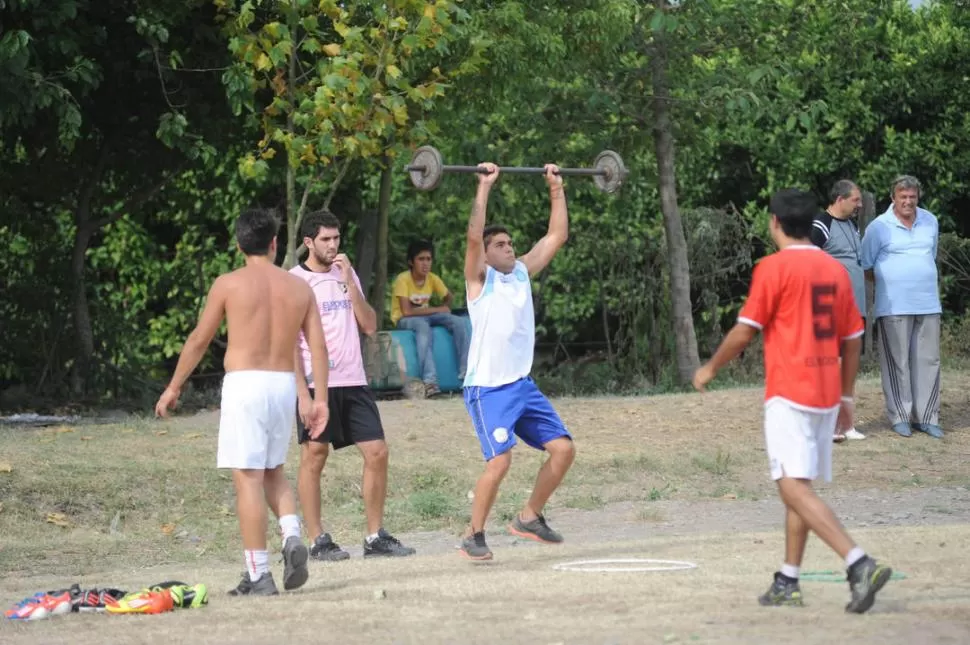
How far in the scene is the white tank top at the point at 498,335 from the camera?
8.88 meters

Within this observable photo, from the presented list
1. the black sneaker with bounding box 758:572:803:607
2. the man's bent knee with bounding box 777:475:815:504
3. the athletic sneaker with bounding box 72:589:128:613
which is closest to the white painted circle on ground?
the black sneaker with bounding box 758:572:803:607

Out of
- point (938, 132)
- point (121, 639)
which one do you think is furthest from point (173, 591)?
point (938, 132)

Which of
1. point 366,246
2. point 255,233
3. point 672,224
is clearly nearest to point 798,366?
point 255,233

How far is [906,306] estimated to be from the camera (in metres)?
13.4

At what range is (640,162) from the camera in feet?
57.8

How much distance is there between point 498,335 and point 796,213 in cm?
223

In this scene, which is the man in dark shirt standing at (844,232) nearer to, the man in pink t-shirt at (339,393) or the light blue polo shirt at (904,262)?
the light blue polo shirt at (904,262)

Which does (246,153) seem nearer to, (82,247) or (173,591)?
(82,247)

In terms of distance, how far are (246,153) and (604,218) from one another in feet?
14.2

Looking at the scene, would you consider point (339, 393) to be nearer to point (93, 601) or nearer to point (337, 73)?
point (93, 601)

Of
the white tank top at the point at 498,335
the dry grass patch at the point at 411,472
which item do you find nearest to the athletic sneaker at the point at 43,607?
the dry grass patch at the point at 411,472

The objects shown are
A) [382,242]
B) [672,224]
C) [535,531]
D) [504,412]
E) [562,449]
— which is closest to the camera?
[504,412]

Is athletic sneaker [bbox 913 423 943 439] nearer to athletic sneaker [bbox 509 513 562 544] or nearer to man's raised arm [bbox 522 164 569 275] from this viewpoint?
athletic sneaker [bbox 509 513 562 544]

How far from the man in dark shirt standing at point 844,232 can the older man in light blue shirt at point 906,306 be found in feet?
0.76
